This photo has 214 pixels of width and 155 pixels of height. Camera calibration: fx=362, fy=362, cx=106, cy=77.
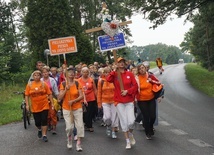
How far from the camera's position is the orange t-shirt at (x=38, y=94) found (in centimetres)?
875

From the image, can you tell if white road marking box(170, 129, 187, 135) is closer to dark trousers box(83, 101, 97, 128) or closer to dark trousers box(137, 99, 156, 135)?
dark trousers box(137, 99, 156, 135)

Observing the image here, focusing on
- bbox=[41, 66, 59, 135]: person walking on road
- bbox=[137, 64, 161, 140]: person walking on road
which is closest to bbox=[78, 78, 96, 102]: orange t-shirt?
bbox=[41, 66, 59, 135]: person walking on road

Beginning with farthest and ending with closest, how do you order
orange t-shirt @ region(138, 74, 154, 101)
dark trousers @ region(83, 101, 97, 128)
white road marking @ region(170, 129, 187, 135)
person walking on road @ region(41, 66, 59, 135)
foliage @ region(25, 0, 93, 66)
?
foliage @ region(25, 0, 93, 66), dark trousers @ region(83, 101, 97, 128), person walking on road @ region(41, 66, 59, 135), white road marking @ region(170, 129, 187, 135), orange t-shirt @ region(138, 74, 154, 101)

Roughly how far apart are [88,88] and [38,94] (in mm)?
1774

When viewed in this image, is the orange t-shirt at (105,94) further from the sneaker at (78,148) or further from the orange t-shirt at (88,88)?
the sneaker at (78,148)

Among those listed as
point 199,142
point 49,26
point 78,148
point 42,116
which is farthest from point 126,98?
point 49,26

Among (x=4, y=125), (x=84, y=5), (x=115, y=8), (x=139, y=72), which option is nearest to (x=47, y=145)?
(x=139, y=72)

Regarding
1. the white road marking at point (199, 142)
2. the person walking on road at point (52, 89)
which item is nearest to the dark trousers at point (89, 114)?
the person walking on road at point (52, 89)

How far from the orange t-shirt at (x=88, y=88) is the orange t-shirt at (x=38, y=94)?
4.49ft

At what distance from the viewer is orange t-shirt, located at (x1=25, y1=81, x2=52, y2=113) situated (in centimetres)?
875

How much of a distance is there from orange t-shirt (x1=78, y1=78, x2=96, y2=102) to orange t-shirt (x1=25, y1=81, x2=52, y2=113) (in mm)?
1370

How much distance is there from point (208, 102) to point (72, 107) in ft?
30.9

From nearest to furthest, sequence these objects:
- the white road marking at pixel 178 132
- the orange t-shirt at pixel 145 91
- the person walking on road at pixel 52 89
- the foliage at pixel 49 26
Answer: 1. the orange t-shirt at pixel 145 91
2. the white road marking at pixel 178 132
3. the person walking on road at pixel 52 89
4. the foliage at pixel 49 26

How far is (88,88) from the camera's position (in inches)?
399
